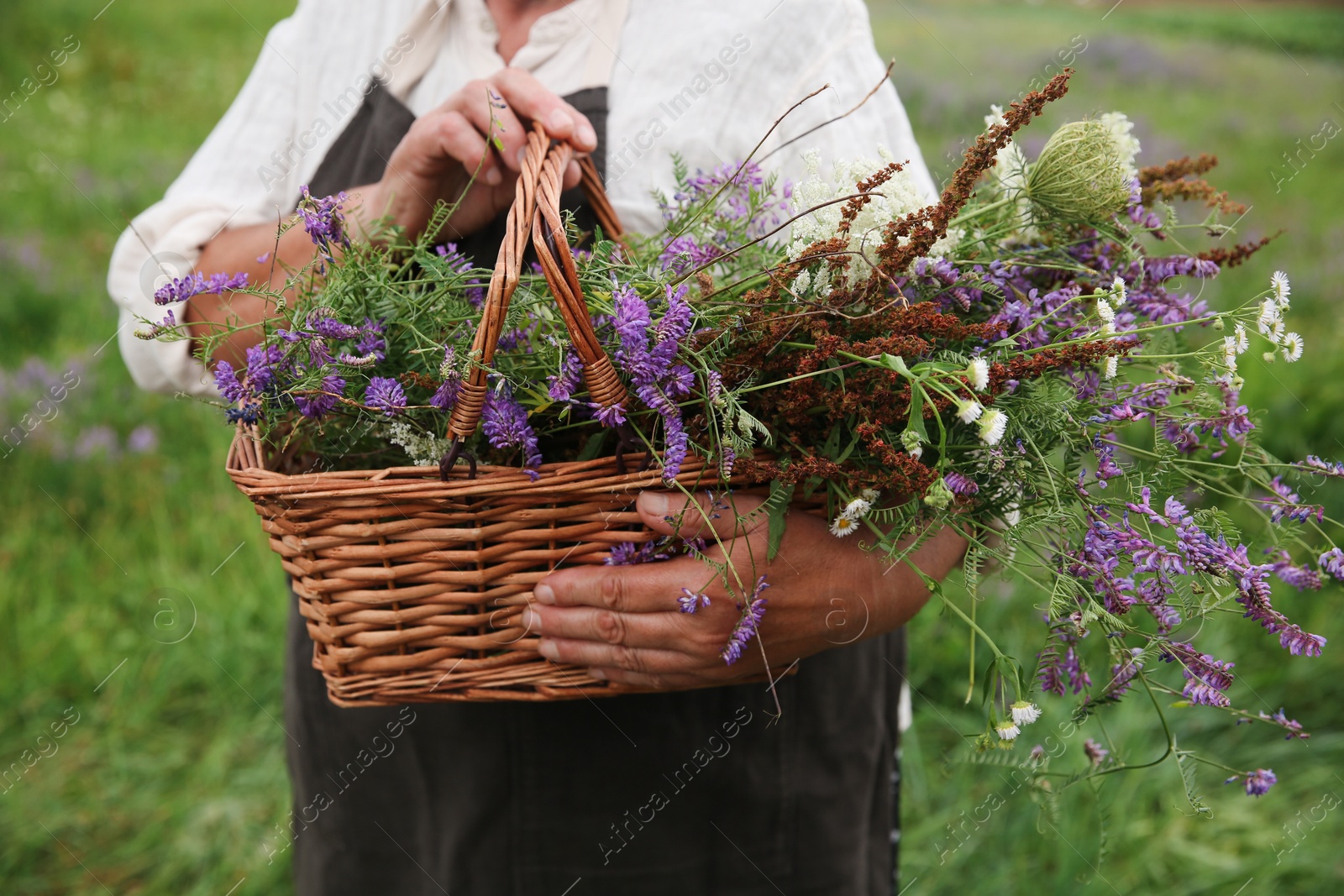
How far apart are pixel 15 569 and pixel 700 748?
276 cm

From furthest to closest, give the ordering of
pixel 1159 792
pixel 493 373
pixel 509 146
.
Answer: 1. pixel 1159 792
2. pixel 509 146
3. pixel 493 373

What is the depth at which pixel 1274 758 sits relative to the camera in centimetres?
274

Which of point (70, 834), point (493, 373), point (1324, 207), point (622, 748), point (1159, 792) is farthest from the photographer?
point (1324, 207)

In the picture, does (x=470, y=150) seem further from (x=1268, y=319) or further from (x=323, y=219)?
(x=1268, y=319)

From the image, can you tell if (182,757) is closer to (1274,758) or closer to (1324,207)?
(1274,758)

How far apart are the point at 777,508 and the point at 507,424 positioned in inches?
11.2

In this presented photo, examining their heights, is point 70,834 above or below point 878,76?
below

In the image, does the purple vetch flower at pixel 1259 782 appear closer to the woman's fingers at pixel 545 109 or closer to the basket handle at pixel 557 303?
the basket handle at pixel 557 303

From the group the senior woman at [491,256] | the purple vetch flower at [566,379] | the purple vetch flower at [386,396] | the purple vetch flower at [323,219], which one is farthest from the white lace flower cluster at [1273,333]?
the purple vetch flower at [323,219]

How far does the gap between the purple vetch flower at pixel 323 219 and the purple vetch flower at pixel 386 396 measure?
0.54ft

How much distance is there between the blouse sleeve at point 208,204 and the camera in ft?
4.38

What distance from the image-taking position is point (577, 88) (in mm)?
1275

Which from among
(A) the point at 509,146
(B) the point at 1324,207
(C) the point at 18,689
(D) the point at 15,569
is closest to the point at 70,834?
(C) the point at 18,689

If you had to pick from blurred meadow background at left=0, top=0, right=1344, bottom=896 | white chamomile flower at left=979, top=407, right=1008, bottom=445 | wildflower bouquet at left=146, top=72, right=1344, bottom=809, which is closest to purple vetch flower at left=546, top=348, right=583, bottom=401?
wildflower bouquet at left=146, top=72, right=1344, bottom=809
